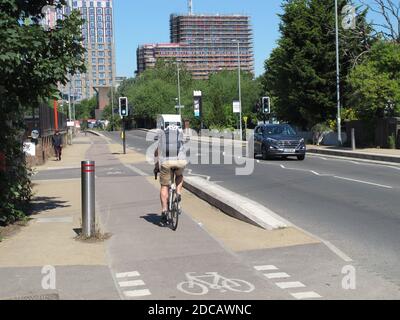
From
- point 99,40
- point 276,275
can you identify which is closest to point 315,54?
point 276,275

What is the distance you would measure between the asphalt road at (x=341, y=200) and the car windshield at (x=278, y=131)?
4673 millimetres

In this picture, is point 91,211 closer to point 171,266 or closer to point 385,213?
point 171,266

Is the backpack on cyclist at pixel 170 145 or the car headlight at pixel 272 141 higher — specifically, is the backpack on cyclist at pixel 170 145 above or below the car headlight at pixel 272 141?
above

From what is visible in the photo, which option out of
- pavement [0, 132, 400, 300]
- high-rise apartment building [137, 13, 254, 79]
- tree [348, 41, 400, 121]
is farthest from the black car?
high-rise apartment building [137, 13, 254, 79]

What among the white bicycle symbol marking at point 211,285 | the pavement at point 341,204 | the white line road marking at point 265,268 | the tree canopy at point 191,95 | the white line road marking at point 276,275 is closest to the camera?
the white bicycle symbol marking at point 211,285

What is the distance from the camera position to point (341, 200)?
12.8 m

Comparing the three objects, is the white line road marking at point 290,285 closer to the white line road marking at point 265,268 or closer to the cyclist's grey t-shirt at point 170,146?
the white line road marking at point 265,268

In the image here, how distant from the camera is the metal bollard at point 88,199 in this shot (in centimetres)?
898

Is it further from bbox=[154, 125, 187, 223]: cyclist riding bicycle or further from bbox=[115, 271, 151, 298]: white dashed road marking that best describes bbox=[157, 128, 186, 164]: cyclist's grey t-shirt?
bbox=[115, 271, 151, 298]: white dashed road marking

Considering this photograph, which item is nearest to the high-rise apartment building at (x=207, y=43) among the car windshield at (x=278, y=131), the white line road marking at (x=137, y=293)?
the car windshield at (x=278, y=131)

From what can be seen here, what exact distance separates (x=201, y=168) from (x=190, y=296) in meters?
17.5

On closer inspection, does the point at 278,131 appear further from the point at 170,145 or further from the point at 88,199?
the point at 88,199

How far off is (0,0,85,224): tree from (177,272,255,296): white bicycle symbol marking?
4.60 metres

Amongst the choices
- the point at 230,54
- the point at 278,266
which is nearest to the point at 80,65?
the point at 278,266
